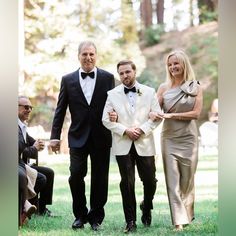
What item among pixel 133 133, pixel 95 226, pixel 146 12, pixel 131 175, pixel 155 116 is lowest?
pixel 95 226

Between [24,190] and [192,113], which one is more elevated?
[192,113]

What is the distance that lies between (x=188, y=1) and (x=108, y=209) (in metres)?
6.88

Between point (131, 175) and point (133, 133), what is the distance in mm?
270

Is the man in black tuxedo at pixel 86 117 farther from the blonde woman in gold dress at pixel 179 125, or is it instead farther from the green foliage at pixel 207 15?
the green foliage at pixel 207 15

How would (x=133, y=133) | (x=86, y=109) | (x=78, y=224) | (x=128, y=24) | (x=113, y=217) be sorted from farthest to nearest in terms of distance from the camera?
(x=128, y=24) < (x=113, y=217) < (x=78, y=224) < (x=86, y=109) < (x=133, y=133)

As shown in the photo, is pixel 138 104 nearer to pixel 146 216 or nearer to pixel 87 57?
pixel 87 57

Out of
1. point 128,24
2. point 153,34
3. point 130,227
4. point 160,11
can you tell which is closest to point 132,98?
point 130,227

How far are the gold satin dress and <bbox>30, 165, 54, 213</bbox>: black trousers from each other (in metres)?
0.83

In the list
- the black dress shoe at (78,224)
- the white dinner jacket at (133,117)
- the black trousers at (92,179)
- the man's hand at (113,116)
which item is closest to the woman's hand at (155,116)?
the white dinner jacket at (133,117)

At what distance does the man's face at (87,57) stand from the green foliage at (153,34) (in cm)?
641

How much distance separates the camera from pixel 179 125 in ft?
13.1

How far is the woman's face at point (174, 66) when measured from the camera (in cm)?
396

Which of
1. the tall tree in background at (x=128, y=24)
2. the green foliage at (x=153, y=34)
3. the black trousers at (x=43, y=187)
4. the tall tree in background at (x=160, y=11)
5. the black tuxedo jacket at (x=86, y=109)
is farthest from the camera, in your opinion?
the green foliage at (x=153, y=34)

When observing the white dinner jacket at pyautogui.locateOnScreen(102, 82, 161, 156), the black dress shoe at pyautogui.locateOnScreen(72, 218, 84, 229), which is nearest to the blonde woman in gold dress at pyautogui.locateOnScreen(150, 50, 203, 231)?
the white dinner jacket at pyautogui.locateOnScreen(102, 82, 161, 156)
